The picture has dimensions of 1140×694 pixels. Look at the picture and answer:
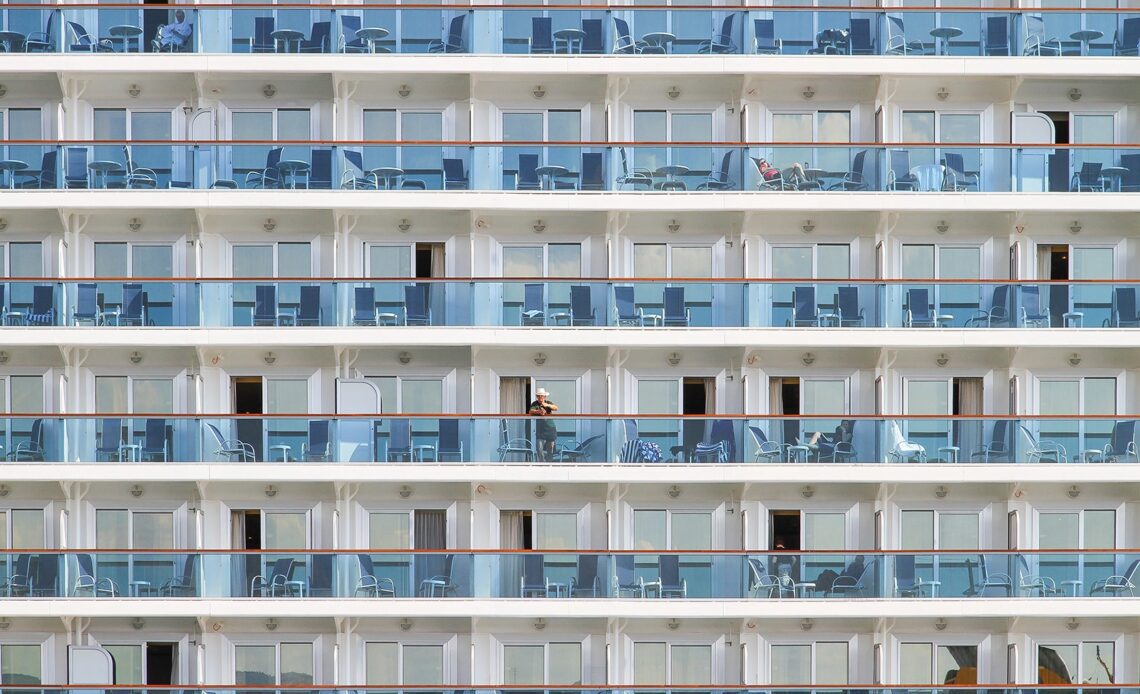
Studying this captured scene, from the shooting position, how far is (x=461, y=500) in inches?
1198

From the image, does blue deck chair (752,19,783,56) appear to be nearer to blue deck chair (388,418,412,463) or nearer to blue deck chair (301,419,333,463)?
blue deck chair (388,418,412,463)

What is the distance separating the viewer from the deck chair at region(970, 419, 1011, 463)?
2970 cm

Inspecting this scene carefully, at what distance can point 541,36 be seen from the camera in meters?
30.2

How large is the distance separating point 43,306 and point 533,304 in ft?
27.1

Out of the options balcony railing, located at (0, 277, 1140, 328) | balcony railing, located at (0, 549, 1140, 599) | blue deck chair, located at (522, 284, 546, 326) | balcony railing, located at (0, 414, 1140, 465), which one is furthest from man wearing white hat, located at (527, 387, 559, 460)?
balcony railing, located at (0, 549, 1140, 599)

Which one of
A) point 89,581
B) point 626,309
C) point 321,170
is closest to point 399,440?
point 626,309

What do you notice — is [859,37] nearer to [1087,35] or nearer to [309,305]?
[1087,35]

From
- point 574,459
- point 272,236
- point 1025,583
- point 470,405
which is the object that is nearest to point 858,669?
point 1025,583

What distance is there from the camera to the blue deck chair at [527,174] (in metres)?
29.8

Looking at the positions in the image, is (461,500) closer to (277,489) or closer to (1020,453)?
(277,489)

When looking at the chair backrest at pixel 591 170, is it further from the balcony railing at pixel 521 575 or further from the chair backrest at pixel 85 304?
the chair backrest at pixel 85 304

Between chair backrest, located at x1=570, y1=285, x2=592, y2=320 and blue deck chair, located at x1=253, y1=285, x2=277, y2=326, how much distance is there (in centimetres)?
503

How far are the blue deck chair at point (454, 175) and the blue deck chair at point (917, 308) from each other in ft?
25.5

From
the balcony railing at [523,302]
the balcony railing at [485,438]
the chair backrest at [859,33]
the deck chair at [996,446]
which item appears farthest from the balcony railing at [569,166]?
the deck chair at [996,446]
